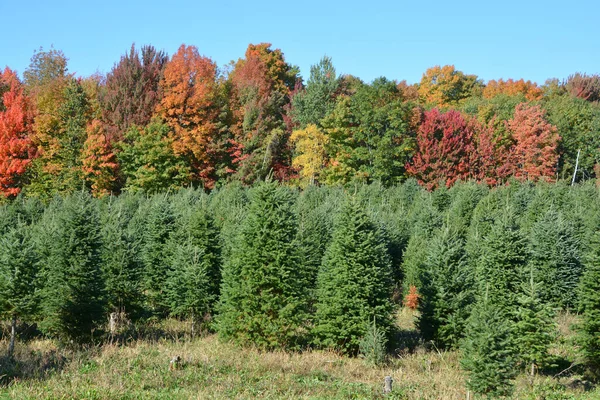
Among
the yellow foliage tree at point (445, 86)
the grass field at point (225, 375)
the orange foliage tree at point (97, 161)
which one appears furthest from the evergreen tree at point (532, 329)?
the yellow foliage tree at point (445, 86)

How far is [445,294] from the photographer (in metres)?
18.3

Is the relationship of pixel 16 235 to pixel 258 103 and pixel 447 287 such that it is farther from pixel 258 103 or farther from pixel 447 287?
pixel 258 103

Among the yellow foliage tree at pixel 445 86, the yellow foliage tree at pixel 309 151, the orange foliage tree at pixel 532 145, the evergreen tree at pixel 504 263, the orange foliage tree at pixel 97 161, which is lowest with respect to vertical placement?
the evergreen tree at pixel 504 263

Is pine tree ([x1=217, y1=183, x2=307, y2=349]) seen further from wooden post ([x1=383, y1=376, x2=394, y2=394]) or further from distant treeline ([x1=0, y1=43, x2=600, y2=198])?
distant treeline ([x1=0, y1=43, x2=600, y2=198])

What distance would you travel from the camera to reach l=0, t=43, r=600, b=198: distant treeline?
4231 cm

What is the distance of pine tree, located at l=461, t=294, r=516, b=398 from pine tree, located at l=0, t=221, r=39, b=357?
40.1ft

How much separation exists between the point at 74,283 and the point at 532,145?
48.3m

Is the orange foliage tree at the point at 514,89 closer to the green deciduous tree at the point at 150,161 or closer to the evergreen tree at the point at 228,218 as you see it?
the green deciduous tree at the point at 150,161

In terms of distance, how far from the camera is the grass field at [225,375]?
1205 centimetres

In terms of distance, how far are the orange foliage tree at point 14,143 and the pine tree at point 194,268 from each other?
2450 centimetres

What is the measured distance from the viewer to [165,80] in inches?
1845

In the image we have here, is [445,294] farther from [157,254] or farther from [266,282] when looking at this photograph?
[157,254]

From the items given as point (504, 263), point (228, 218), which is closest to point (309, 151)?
point (228, 218)

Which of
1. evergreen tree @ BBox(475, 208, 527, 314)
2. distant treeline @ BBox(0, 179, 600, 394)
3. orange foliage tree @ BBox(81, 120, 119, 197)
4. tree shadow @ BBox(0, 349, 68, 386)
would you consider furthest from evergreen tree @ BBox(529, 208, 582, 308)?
orange foliage tree @ BBox(81, 120, 119, 197)
